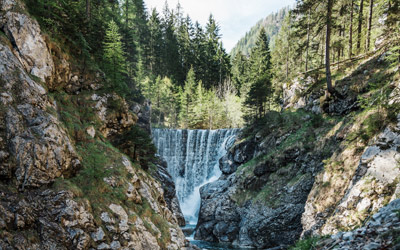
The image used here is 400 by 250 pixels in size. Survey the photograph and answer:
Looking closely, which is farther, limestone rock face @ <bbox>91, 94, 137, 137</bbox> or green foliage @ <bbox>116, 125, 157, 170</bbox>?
green foliage @ <bbox>116, 125, 157, 170</bbox>

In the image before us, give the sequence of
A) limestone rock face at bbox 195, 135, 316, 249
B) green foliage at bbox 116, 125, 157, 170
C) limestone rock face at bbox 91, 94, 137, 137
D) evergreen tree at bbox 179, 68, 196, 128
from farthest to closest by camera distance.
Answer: evergreen tree at bbox 179, 68, 196, 128 → limestone rock face at bbox 195, 135, 316, 249 → green foliage at bbox 116, 125, 157, 170 → limestone rock face at bbox 91, 94, 137, 137

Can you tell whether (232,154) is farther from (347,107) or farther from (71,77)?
(71,77)

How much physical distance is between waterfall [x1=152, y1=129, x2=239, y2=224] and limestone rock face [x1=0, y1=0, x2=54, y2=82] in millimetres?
22603

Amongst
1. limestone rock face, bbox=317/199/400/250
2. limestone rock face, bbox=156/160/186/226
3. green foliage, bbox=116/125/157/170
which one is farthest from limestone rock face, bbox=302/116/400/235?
limestone rock face, bbox=156/160/186/226

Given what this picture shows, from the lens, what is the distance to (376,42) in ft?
63.2

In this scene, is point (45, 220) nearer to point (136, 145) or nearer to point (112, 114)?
point (136, 145)

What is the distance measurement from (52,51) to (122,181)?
8743 mm

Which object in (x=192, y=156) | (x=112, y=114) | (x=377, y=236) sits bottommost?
(x=192, y=156)

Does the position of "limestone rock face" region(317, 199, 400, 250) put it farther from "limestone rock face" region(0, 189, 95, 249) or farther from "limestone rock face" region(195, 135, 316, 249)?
"limestone rock face" region(195, 135, 316, 249)

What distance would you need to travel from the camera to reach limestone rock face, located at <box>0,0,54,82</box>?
399 inches

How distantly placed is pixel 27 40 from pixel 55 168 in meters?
6.78

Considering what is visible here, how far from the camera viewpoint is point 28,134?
27.0ft

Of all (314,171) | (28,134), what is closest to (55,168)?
(28,134)

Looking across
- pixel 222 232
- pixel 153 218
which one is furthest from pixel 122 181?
pixel 222 232
